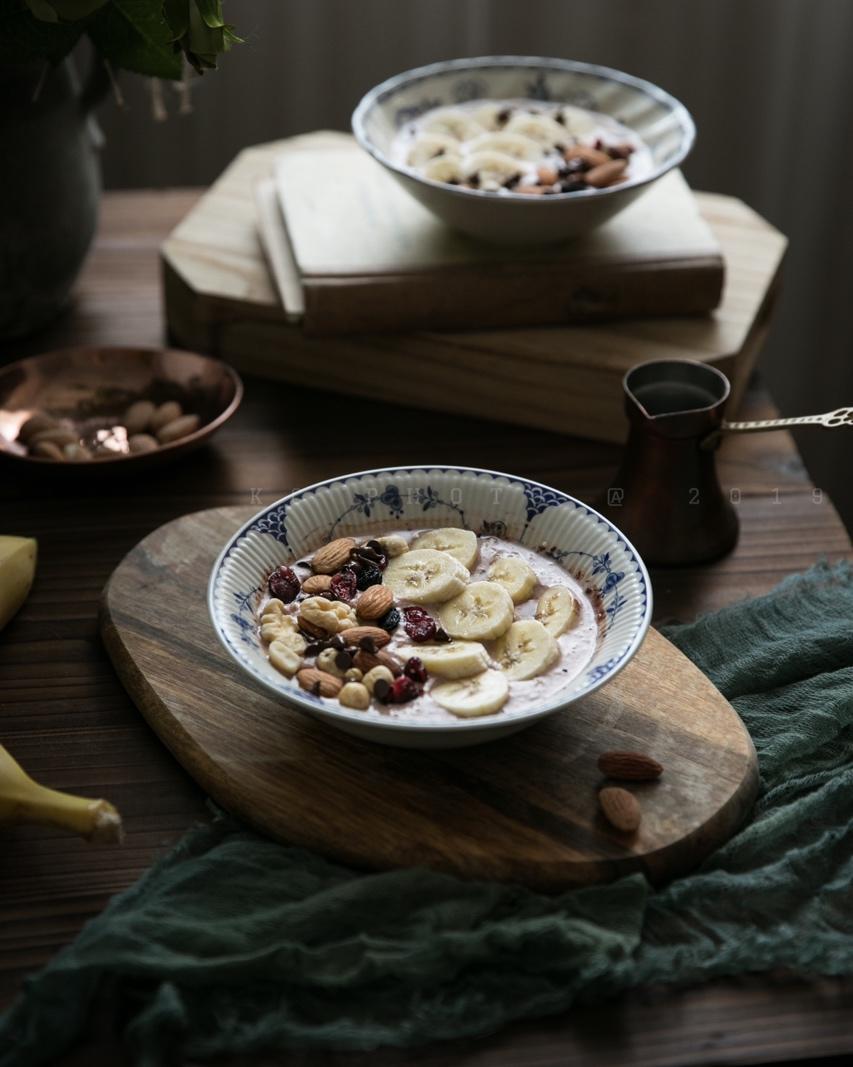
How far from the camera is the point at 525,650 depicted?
890 mm

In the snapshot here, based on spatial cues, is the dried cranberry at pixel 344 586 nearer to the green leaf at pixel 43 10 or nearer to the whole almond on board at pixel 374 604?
Answer: the whole almond on board at pixel 374 604

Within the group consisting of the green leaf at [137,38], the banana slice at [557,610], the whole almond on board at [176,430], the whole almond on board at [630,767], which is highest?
the green leaf at [137,38]

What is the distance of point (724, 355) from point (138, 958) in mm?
791

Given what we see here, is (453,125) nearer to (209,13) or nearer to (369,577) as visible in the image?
(209,13)

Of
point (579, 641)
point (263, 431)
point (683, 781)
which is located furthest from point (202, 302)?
point (683, 781)

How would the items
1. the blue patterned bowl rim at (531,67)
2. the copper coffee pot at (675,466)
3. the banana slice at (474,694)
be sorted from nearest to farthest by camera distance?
the banana slice at (474,694) < the copper coffee pot at (675,466) < the blue patterned bowl rim at (531,67)

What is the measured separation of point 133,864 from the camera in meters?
0.84

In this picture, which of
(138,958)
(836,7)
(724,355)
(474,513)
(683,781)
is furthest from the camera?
(836,7)

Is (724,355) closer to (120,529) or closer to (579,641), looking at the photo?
(579,641)

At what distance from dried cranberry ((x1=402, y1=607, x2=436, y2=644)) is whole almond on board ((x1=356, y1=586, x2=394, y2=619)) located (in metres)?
0.01

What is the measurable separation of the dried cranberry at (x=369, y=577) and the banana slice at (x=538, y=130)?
22.9 inches

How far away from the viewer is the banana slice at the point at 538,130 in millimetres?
1361

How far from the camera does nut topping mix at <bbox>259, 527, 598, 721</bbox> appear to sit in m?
0.85

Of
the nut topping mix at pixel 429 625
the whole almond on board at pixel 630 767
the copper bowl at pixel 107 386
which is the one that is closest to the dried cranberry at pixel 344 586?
the nut topping mix at pixel 429 625
